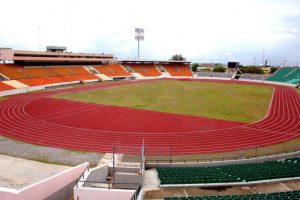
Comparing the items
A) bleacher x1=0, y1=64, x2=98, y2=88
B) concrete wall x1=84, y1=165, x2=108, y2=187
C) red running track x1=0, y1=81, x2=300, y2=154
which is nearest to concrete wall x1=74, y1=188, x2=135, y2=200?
concrete wall x1=84, y1=165, x2=108, y2=187

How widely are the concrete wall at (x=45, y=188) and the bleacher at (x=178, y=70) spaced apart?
295ft

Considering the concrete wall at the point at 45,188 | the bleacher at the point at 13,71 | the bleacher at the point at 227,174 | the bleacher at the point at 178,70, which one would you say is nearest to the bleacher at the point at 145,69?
the bleacher at the point at 178,70

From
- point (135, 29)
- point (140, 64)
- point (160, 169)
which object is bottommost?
point (160, 169)

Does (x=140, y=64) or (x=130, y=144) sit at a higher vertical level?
(x=140, y=64)

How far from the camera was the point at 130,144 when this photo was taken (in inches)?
920

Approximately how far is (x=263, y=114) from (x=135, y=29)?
78.8 metres

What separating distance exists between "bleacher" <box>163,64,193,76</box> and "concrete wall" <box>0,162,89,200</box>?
295ft

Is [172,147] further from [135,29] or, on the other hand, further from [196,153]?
[135,29]

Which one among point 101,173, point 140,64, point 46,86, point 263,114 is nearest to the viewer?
point 101,173

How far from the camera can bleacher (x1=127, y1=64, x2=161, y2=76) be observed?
96375 millimetres

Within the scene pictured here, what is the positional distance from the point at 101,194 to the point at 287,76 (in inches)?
3388

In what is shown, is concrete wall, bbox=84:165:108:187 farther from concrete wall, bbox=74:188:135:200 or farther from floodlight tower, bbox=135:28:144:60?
floodlight tower, bbox=135:28:144:60

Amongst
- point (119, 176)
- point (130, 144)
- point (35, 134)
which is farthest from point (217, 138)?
point (35, 134)

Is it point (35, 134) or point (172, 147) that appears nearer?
point (172, 147)
